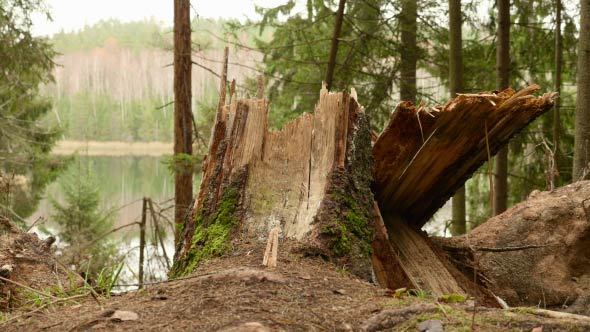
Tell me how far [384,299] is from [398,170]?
1.82 metres

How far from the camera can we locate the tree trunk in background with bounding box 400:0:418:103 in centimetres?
1227

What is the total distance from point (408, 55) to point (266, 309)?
10530mm

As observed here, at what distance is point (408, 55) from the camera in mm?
12703

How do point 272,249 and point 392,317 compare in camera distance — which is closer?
point 392,317

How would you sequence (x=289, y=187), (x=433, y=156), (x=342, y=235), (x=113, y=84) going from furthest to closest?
(x=113, y=84), (x=433, y=156), (x=289, y=187), (x=342, y=235)

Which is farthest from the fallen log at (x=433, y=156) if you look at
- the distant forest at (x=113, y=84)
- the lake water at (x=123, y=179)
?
the distant forest at (x=113, y=84)

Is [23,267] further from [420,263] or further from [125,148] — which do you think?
[125,148]

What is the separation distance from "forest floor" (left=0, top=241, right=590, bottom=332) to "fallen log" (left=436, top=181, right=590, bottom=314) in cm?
195

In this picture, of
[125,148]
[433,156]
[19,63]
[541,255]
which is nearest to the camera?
[433,156]

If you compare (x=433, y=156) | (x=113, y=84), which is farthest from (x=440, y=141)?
(x=113, y=84)

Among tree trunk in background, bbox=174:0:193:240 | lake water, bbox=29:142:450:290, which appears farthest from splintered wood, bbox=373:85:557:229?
lake water, bbox=29:142:450:290

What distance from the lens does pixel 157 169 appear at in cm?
5672

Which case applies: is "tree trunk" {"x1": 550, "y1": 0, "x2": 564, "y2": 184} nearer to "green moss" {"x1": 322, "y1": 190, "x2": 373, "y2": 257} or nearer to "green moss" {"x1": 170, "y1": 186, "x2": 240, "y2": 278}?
"green moss" {"x1": 322, "y1": 190, "x2": 373, "y2": 257}

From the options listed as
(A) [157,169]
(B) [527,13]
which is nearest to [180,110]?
(B) [527,13]
